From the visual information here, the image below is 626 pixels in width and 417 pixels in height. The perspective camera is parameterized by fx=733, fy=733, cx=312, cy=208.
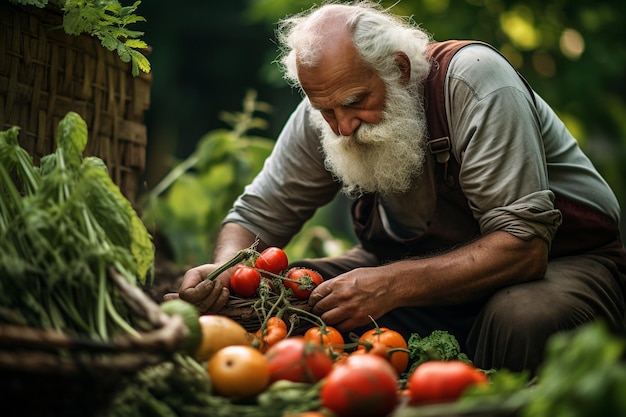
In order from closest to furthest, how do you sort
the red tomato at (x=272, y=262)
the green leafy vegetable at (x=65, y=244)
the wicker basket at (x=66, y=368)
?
the wicker basket at (x=66, y=368), the green leafy vegetable at (x=65, y=244), the red tomato at (x=272, y=262)

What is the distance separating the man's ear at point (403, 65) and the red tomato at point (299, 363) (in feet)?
5.12

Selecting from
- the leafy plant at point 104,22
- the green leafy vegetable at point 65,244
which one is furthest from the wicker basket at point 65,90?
the green leafy vegetable at point 65,244

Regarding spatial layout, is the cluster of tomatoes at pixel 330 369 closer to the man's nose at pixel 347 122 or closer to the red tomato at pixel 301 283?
the red tomato at pixel 301 283

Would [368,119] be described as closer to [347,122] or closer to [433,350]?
[347,122]

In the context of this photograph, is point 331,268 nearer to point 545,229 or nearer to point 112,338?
point 545,229

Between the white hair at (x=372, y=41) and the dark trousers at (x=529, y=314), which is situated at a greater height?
the white hair at (x=372, y=41)

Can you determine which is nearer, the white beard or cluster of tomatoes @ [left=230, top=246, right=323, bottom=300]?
cluster of tomatoes @ [left=230, top=246, right=323, bottom=300]

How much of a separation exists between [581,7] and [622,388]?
6099 mm

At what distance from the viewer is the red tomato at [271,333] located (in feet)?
8.72

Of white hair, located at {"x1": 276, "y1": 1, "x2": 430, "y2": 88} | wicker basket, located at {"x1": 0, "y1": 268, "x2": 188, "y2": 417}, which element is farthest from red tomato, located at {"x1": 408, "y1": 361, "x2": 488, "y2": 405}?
white hair, located at {"x1": 276, "y1": 1, "x2": 430, "y2": 88}

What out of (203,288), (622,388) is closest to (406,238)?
(203,288)

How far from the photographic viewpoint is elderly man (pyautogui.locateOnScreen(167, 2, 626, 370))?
291 centimetres

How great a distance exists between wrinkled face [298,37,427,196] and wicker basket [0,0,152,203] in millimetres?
1127

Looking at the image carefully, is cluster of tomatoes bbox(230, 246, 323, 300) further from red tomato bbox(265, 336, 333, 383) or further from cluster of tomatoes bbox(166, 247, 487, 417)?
red tomato bbox(265, 336, 333, 383)
